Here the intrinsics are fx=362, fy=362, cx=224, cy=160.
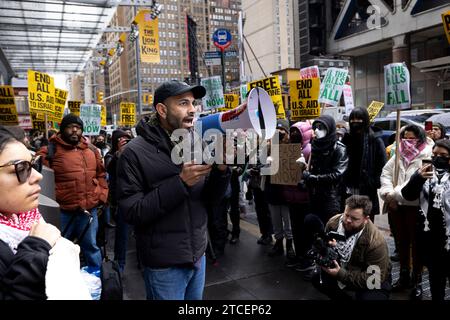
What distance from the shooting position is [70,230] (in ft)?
13.4

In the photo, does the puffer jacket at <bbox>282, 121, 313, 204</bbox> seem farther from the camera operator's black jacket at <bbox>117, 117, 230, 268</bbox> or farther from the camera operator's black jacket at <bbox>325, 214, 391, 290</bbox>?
the camera operator's black jacket at <bbox>117, 117, 230, 268</bbox>

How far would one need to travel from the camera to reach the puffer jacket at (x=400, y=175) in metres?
3.72

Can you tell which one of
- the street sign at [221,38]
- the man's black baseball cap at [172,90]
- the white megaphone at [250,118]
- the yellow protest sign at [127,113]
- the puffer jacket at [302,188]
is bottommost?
the puffer jacket at [302,188]

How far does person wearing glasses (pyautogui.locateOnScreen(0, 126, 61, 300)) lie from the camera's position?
117cm

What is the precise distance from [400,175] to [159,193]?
9.91 feet

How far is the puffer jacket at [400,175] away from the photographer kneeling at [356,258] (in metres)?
0.97

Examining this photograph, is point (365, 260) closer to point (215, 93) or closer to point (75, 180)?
point (75, 180)

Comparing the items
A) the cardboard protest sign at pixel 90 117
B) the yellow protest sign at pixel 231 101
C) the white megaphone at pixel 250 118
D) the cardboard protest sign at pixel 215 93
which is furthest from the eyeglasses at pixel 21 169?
the yellow protest sign at pixel 231 101

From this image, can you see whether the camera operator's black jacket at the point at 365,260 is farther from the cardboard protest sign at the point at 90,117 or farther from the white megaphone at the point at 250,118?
the cardboard protest sign at the point at 90,117

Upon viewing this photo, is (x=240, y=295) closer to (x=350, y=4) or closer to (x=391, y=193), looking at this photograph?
(x=391, y=193)

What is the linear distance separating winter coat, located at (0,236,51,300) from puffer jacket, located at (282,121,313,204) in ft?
10.9
